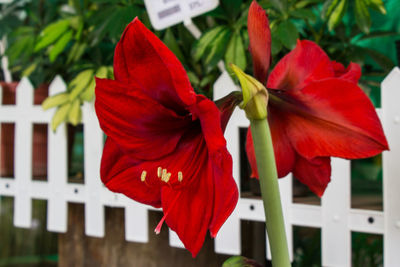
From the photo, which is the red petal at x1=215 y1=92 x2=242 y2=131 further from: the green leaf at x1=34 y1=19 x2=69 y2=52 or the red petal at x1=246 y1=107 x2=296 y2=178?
the green leaf at x1=34 y1=19 x2=69 y2=52

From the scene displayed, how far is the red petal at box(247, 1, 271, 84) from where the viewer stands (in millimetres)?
280

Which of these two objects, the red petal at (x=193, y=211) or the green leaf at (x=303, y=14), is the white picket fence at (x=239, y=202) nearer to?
the green leaf at (x=303, y=14)

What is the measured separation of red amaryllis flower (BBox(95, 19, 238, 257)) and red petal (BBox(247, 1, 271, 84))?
57mm

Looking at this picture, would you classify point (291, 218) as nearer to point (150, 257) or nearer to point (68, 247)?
point (150, 257)

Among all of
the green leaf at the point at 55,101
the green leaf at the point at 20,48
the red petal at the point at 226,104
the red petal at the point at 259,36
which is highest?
the green leaf at the point at 20,48

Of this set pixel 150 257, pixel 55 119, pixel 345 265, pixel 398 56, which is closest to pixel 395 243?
pixel 345 265

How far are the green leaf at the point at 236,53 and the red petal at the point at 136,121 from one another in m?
0.48

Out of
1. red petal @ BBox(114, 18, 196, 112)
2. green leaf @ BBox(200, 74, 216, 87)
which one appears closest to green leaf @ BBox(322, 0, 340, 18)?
green leaf @ BBox(200, 74, 216, 87)

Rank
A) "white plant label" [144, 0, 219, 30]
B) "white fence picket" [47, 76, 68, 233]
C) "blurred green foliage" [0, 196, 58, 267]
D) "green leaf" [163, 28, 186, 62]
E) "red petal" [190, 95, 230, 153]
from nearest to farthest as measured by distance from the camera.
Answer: "red petal" [190, 95, 230, 153], "white plant label" [144, 0, 219, 30], "green leaf" [163, 28, 186, 62], "white fence picket" [47, 76, 68, 233], "blurred green foliage" [0, 196, 58, 267]

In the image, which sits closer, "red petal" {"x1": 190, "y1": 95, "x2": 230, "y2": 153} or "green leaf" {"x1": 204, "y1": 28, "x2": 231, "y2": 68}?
"red petal" {"x1": 190, "y1": 95, "x2": 230, "y2": 153}

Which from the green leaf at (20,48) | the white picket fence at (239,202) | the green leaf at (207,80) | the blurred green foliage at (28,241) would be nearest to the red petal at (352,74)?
the white picket fence at (239,202)

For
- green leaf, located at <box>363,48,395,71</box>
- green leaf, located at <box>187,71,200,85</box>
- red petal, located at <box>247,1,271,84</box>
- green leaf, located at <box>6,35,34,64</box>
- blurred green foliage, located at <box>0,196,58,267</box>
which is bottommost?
blurred green foliage, located at <box>0,196,58,267</box>

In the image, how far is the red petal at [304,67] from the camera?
0.31m

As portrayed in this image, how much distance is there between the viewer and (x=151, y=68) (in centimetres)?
26
